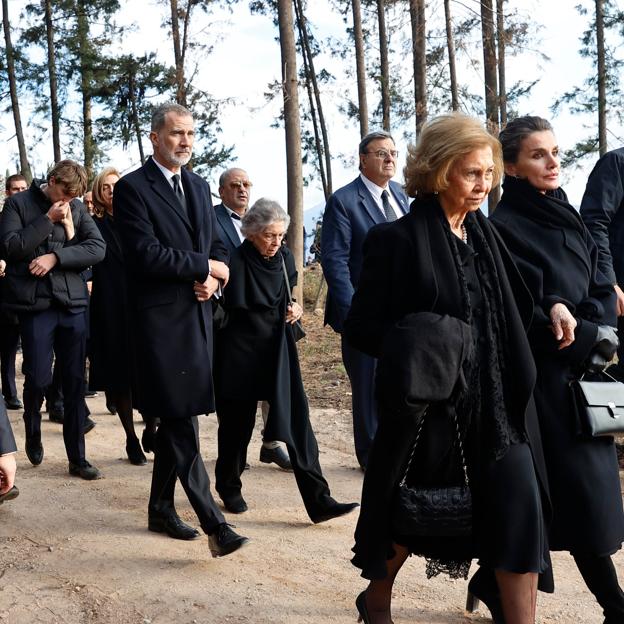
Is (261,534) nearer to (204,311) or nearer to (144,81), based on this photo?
(204,311)

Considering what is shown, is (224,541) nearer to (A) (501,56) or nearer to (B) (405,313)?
(B) (405,313)

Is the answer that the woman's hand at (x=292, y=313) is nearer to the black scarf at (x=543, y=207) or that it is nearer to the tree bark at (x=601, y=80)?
the black scarf at (x=543, y=207)

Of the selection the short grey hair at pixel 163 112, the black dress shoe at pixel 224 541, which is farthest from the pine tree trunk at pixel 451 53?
the black dress shoe at pixel 224 541

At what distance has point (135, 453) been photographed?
685 centimetres

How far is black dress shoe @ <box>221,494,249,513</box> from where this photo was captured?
5.61 m

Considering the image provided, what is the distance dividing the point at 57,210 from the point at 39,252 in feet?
1.16

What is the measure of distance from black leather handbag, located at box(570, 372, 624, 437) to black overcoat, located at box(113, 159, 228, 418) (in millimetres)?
1993

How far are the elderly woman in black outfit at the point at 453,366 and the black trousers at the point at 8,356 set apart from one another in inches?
252

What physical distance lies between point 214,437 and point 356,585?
374 cm

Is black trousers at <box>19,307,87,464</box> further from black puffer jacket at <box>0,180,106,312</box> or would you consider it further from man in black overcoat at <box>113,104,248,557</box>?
man in black overcoat at <box>113,104,248,557</box>

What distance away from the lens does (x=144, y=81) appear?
85.9 ft

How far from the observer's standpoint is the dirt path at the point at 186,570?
402 centimetres

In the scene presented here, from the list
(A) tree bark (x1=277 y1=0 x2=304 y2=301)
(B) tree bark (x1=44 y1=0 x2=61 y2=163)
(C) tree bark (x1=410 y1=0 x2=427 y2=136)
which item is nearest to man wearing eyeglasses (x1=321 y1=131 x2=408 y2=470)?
(A) tree bark (x1=277 y1=0 x2=304 y2=301)

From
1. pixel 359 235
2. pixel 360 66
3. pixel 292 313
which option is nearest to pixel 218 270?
pixel 292 313
